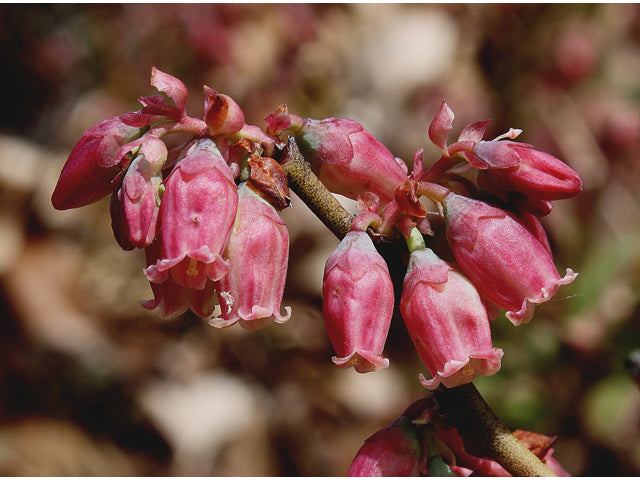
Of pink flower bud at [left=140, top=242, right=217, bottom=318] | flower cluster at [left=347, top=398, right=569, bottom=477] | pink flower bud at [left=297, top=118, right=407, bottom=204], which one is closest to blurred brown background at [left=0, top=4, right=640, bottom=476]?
flower cluster at [left=347, top=398, right=569, bottom=477]

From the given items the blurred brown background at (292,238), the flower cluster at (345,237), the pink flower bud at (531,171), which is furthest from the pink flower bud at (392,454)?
the blurred brown background at (292,238)

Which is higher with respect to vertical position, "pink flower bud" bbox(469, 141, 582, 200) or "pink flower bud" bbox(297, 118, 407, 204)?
"pink flower bud" bbox(469, 141, 582, 200)

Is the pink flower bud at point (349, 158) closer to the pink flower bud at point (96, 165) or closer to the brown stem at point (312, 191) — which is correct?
the brown stem at point (312, 191)

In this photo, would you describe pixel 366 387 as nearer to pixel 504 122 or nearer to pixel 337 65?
pixel 504 122

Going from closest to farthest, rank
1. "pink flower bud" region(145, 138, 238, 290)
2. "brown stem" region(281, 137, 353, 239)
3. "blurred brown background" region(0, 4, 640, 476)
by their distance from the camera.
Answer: "pink flower bud" region(145, 138, 238, 290), "brown stem" region(281, 137, 353, 239), "blurred brown background" region(0, 4, 640, 476)

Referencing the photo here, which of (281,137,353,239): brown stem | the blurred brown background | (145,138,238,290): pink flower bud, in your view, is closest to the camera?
(145,138,238,290): pink flower bud

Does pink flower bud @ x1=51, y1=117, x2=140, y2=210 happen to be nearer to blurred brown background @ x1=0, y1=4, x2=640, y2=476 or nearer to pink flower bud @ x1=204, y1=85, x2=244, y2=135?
pink flower bud @ x1=204, y1=85, x2=244, y2=135

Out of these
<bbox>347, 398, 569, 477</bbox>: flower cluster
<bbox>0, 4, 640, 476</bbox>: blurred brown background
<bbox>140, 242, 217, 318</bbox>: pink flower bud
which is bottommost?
<bbox>0, 4, 640, 476</bbox>: blurred brown background

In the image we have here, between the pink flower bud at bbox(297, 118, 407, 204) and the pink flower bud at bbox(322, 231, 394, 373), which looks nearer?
the pink flower bud at bbox(322, 231, 394, 373)

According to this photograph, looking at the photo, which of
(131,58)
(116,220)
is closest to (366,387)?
(131,58)
